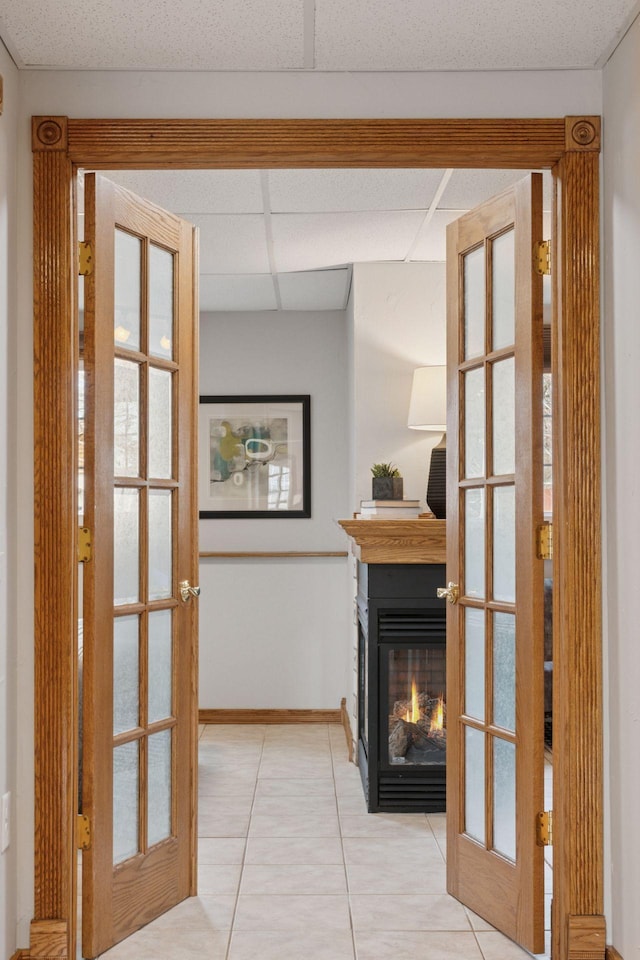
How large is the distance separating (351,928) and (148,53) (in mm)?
2537

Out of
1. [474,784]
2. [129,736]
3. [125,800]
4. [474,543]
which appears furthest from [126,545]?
[474,784]

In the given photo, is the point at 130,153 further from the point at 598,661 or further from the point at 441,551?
the point at 441,551

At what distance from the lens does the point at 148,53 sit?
242 centimetres

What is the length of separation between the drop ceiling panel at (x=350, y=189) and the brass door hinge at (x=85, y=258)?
3.46 ft

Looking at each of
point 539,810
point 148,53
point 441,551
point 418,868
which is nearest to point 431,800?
point 418,868

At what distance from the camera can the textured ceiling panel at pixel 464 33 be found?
222 cm

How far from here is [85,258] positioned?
2.60 metres

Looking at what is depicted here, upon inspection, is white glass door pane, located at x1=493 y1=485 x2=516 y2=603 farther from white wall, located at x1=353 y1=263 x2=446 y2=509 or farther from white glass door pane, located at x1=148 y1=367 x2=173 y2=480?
white wall, located at x1=353 y1=263 x2=446 y2=509

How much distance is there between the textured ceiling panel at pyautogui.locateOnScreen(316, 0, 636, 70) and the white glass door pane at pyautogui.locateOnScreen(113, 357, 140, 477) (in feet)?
3.35

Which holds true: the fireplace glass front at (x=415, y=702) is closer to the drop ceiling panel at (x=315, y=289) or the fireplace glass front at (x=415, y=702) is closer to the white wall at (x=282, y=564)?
the white wall at (x=282, y=564)

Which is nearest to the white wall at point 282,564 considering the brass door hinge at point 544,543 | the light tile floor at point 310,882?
the light tile floor at point 310,882

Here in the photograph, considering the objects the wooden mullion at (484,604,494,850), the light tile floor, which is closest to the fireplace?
the light tile floor

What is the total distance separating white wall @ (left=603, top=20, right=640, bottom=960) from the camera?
A: 229cm

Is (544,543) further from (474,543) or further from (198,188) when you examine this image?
(198,188)
